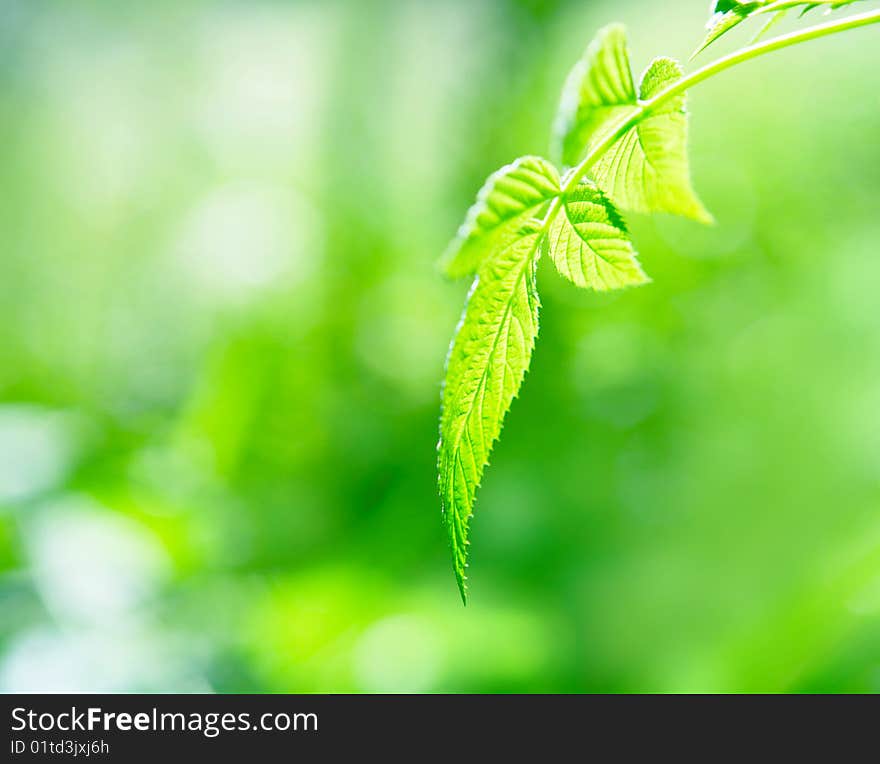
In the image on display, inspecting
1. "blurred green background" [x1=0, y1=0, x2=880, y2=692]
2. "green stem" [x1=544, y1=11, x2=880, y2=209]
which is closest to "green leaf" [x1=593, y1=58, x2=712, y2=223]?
"green stem" [x1=544, y1=11, x2=880, y2=209]

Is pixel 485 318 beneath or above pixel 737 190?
beneath

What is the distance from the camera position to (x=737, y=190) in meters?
2.62

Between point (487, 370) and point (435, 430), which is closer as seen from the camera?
point (487, 370)

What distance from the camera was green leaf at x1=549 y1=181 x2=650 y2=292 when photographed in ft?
1.22

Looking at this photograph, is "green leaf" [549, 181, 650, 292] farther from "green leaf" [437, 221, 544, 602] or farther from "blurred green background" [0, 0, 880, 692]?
"blurred green background" [0, 0, 880, 692]

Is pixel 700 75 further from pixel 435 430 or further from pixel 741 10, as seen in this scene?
pixel 435 430

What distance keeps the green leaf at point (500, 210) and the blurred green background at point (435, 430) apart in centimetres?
135

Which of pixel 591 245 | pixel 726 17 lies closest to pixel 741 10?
pixel 726 17

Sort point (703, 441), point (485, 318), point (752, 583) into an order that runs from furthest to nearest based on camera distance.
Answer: point (703, 441) → point (752, 583) → point (485, 318)

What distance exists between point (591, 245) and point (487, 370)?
0.07m

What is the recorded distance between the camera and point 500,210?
335mm

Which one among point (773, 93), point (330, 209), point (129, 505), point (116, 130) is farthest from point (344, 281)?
point (116, 130)
